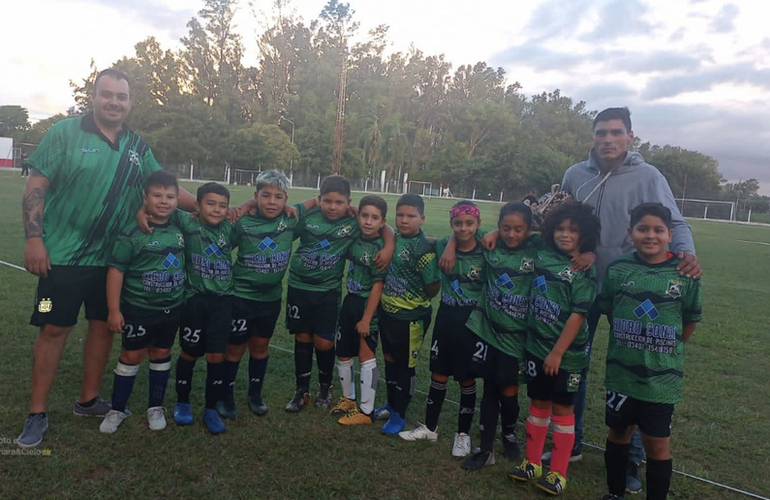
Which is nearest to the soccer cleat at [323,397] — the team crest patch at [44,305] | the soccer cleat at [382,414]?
the soccer cleat at [382,414]

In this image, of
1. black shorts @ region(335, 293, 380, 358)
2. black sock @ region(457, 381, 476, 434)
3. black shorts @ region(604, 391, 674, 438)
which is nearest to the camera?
black shorts @ region(604, 391, 674, 438)

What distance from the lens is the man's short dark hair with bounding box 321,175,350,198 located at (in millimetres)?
4078

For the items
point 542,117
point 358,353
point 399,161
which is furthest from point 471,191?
point 358,353

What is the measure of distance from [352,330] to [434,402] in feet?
2.63

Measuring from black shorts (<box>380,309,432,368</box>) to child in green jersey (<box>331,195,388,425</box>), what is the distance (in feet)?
0.51

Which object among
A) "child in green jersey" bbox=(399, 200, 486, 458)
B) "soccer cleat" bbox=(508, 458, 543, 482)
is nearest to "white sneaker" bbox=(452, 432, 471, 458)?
"child in green jersey" bbox=(399, 200, 486, 458)

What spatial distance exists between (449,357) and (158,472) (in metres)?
1.85

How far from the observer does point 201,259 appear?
3.74 metres

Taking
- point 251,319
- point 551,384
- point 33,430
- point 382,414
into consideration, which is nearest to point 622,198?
point 551,384

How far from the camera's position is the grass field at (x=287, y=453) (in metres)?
3.03

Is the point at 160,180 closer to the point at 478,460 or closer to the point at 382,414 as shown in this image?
the point at 382,414

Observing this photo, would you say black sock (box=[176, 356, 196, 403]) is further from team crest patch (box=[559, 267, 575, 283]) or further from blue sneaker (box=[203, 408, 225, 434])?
team crest patch (box=[559, 267, 575, 283])

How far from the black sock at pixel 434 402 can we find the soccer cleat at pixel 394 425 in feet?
0.63

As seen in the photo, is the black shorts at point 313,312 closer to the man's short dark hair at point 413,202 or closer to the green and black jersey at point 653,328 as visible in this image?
the man's short dark hair at point 413,202
